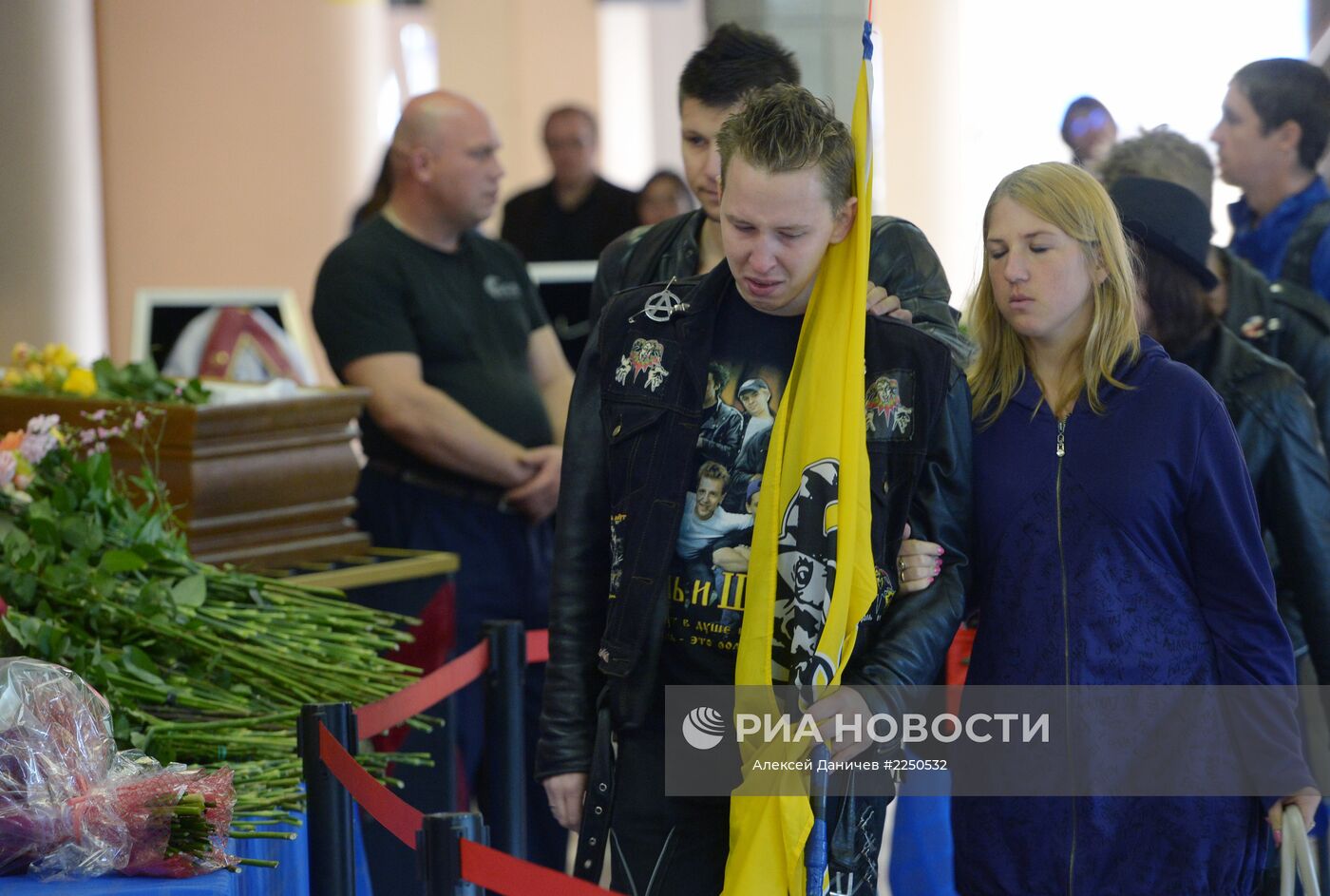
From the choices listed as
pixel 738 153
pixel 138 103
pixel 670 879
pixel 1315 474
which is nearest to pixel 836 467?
pixel 738 153

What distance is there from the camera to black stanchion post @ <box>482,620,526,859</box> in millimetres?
3104

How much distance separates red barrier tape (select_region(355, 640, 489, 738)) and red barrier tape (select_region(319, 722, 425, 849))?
14cm

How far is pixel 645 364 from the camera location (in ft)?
7.56

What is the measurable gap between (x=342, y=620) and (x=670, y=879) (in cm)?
111

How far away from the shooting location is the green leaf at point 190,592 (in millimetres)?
2916

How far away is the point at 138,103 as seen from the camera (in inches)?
301

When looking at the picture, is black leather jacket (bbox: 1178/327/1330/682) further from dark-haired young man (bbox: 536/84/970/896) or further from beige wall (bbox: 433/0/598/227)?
beige wall (bbox: 433/0/598/227)

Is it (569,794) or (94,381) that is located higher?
(94,381)

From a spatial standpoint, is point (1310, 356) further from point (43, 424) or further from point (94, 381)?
point (94, 381)

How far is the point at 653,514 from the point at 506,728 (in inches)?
39.9

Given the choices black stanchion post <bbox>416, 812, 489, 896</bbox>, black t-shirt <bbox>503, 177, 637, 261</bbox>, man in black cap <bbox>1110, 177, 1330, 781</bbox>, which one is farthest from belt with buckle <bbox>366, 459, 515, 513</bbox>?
black t-shirt <bbox>503, 177, 637, 261</bbox>

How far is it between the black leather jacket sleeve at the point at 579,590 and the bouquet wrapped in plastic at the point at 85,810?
46cm

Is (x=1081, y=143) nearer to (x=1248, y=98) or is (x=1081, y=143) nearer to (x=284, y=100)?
(x=1248, y=98)

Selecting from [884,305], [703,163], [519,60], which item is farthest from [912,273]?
[519,60]
